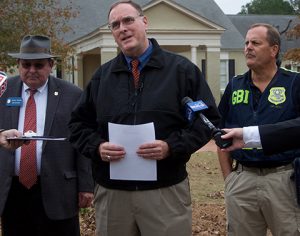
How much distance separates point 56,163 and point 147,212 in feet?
3.71

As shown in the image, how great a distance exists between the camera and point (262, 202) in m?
4.59

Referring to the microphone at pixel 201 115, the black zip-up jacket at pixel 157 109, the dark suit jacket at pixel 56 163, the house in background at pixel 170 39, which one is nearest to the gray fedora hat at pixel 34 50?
the dark suit jacket at pixel 56 163

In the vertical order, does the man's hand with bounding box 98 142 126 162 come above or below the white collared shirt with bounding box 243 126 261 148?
below

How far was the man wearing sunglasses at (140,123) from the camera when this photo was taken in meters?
3.97

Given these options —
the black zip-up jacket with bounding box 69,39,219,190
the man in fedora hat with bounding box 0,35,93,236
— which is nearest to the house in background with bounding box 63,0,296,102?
the man in fedora hat with bounding box 0,35,93,236

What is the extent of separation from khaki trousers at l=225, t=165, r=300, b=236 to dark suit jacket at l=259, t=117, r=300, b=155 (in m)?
0.60

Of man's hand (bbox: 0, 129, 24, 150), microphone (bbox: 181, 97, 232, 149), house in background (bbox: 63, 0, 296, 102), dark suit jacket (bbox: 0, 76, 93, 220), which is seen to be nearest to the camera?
microphone (bbox: 181, 97, 232, 149)

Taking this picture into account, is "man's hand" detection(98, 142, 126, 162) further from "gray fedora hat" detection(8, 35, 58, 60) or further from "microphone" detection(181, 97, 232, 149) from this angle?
"gray fedora hat" detection(8, 35, 58, 60)

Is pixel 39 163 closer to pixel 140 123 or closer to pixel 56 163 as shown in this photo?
pixel 56 163

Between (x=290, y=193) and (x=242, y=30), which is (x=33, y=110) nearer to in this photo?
(x=290, y=193)

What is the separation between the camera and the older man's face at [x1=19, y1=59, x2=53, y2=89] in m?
4.82

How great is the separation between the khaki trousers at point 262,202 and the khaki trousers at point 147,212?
72cm

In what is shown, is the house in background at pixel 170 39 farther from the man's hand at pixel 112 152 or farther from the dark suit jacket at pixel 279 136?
the dark suit jacket at pixel 279 136

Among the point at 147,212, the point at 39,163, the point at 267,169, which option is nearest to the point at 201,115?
the point at 147,212
